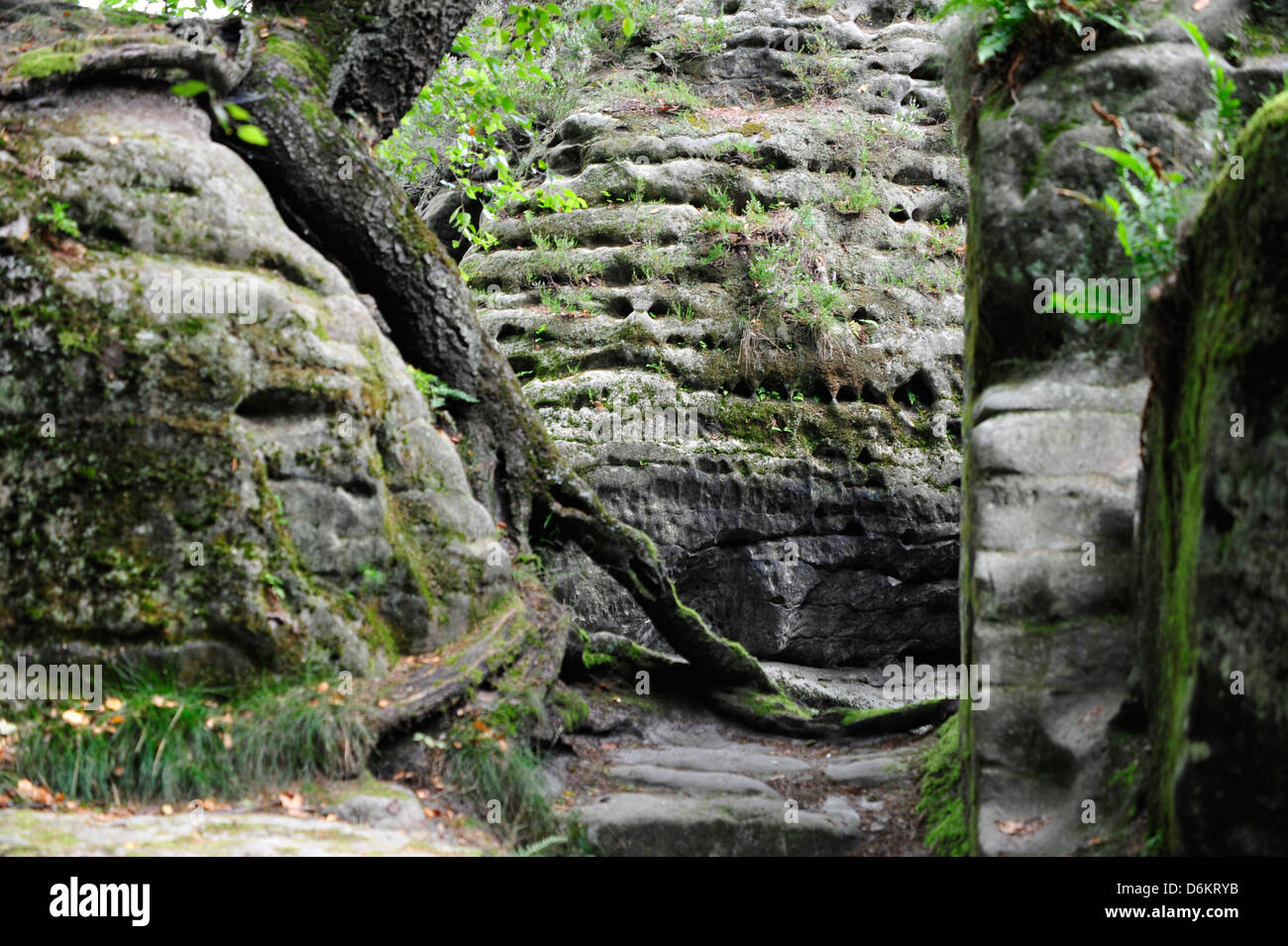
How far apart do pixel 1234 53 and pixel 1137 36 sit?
0.49 meters

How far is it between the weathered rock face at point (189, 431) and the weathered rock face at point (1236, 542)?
12.3 ft

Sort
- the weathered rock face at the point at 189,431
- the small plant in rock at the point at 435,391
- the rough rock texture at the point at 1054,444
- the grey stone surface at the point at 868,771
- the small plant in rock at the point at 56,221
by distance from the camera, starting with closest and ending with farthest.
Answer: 1. the rough rock texture at the point at 1054,444
2. the weathered rock face at the point at 189,431
3. the small plant in rock at the point at 56,221
4. the grey stone surface at the point at 868,771
5. the small plant in rock at the point at 435,391

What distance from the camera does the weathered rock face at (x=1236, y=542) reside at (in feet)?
9.37

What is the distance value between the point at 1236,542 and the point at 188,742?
4.05 meters

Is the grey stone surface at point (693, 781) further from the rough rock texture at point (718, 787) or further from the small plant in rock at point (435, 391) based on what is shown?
the small plant in rock at point (435, 391)

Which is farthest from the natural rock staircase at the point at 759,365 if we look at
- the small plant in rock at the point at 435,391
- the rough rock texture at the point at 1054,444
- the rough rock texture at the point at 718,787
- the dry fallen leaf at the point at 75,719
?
the dry fallen leaf at the point at 75,719

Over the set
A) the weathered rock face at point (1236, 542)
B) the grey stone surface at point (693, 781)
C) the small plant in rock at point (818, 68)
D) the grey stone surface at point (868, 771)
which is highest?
the small plant in rock at point (818, 68)

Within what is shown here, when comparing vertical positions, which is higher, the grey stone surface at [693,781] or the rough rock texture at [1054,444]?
the rough rock texture at [1054,444]

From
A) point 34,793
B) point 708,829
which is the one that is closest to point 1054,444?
point 708,829

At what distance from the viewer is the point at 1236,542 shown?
2.99 m

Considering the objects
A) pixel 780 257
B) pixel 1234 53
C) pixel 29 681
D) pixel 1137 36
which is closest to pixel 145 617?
pixel 29 681

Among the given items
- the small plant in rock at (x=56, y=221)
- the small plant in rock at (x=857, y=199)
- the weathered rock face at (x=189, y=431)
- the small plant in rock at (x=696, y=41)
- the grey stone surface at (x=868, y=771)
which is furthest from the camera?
the small plant in rock at (x=696, y=41)

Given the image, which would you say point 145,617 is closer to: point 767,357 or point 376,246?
point 376,246

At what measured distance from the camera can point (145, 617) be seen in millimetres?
4793
